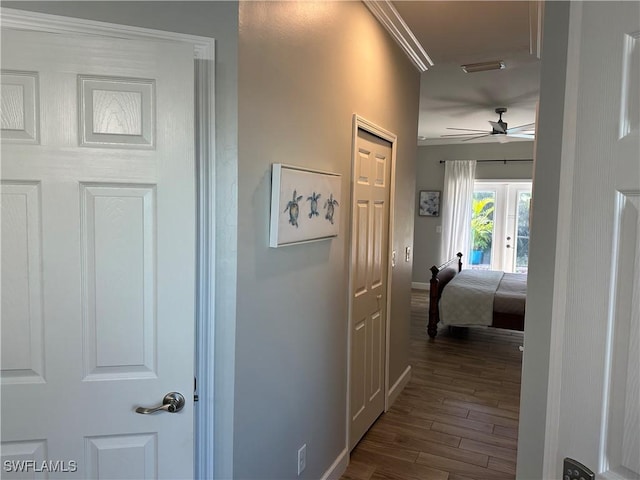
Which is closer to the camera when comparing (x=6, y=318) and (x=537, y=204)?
(x=537, y=204)

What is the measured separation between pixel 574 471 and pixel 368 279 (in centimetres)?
201

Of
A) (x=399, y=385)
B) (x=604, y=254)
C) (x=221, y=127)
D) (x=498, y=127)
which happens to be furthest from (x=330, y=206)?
(x=498, y=127)

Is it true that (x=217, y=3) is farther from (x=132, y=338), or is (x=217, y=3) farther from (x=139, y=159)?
(x=132, y=338)

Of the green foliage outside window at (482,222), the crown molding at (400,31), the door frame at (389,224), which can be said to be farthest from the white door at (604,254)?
the green foliage outside window at (482,222)

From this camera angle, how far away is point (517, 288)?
5.51 m

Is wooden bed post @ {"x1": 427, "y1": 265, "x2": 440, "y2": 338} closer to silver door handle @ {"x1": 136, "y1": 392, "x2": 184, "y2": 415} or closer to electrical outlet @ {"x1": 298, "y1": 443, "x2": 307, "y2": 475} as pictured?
electrical outlet @ {"x1": 298, "y1": 443, "x2": 307, "y2": 475}

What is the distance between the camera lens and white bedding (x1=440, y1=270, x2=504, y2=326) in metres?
5.06

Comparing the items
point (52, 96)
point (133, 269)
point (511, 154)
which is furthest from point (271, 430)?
point (511, 154)

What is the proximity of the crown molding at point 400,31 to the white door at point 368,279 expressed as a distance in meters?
0.73

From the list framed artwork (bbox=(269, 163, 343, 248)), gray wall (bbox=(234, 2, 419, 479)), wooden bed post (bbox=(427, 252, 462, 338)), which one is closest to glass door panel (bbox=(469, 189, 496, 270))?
wooden bed post (bbox=(427, 252, 462, 338))

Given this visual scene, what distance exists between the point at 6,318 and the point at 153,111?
76cm

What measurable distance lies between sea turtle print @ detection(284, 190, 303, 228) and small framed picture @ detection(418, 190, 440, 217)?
6521 millimetres

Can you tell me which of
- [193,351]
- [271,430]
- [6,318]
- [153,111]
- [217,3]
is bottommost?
[271,430]

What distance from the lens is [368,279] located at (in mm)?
2936
